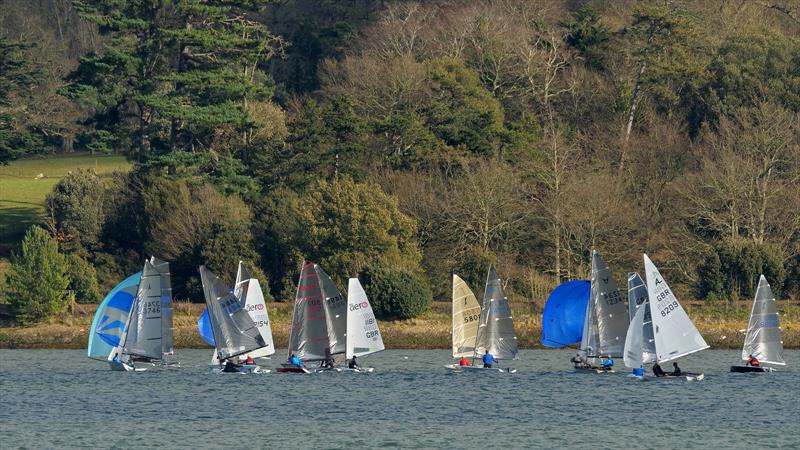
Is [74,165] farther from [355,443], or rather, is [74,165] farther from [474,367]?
[355,443]

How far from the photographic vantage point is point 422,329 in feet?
192

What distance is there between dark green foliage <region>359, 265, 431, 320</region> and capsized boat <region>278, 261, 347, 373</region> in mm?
10814

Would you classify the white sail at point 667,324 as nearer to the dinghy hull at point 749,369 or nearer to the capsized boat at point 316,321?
the dinghy hull at point 749,369

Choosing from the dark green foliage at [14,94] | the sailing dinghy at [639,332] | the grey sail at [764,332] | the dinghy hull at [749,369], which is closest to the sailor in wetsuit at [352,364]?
the sailing dinghy at [639,332]

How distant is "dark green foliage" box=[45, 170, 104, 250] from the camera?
70.5 m

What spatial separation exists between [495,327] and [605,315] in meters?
3.52

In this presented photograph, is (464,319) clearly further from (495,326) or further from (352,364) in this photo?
(352,364)

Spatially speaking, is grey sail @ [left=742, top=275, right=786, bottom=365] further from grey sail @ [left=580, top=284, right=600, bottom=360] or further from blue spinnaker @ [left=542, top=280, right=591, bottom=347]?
blue spinnaker @ [left=542, top=280, right=591, bottom=347]

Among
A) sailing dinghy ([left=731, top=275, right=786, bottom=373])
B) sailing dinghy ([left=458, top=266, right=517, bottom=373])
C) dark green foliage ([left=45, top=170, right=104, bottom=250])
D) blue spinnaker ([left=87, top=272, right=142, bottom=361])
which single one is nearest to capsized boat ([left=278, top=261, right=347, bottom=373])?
sailing dinghy ([left=458, top=266, right=517, bottom=373])

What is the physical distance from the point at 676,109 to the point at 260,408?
4154cm

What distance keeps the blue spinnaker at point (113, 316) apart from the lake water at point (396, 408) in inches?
43.7

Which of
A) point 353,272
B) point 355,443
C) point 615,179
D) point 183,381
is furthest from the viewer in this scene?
point 615,179

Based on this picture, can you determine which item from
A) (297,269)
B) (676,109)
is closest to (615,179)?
(676,109)

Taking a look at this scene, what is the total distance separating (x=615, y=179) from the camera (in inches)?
2677
